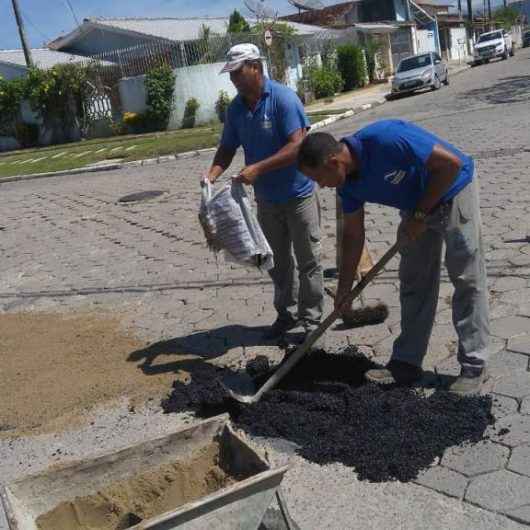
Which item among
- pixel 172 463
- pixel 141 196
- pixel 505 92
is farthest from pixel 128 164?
pixel 172 463

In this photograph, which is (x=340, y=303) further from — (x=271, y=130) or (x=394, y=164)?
(x=271, y=130)

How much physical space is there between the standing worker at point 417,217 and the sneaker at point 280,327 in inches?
41.3

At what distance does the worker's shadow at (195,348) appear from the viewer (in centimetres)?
487

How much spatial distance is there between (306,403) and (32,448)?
1.60 meters

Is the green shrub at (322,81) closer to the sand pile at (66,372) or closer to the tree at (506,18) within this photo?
the sand pile at (66,372)

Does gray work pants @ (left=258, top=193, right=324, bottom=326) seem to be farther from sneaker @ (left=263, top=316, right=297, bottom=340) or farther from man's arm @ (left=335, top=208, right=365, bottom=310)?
man's arm @ (left=335, top=208, right=365, bottom=310)

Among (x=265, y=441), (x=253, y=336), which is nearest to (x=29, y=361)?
(x=253, y=336)

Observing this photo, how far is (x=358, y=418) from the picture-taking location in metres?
3.66

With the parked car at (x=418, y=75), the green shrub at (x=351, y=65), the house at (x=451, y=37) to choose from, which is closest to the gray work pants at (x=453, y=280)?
the parked car at (x=418, y=75)

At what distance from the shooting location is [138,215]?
10.6 m

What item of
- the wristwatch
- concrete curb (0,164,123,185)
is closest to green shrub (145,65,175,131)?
concrete curb (0,164,123,185)

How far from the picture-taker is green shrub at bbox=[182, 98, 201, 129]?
1005 inches

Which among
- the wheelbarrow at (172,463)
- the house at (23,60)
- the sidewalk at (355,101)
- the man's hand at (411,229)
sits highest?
the house at (23,60)

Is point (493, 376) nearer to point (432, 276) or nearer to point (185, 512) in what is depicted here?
point (432, 276)
